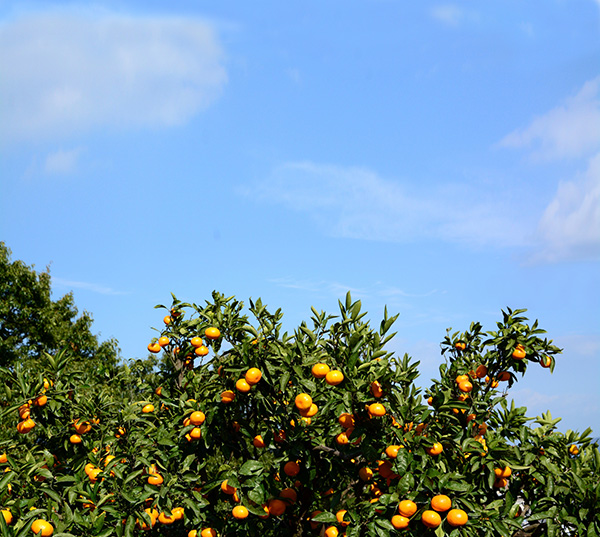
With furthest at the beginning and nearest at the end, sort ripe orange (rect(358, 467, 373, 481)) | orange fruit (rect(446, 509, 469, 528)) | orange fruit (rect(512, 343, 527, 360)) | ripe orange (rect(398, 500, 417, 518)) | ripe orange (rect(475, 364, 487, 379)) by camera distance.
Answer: ripe orange (rect(475, 364, 487, 379)) < orange fruit (rect(512, 343, 527, 360)) < ripe orange (rect(358, 467, 373, 481)) < ripe orange (rect(398, 500, 417, 518)) < orange fruit (rect(446, 509, 469, 528))

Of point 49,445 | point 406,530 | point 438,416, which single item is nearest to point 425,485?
point 406,530

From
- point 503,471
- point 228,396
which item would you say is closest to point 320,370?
point 228,396

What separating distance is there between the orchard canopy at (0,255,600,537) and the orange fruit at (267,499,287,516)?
0.04 feet

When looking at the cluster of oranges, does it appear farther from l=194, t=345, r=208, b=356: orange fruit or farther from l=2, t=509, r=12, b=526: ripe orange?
l=2, t=509, r=12, b=526: ripe orange

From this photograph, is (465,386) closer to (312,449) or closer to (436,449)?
(436,449)

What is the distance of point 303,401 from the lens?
13.3 ft

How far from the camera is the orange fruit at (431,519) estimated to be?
371 centimetres

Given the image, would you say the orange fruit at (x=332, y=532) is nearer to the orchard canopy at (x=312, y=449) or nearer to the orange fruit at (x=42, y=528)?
the orchard canopy at (x=312, y=449)

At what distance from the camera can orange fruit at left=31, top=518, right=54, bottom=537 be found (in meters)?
3.92

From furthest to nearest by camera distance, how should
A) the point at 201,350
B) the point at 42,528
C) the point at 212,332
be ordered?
the point at 201,350 < the point at 212,332 < the point at 42,528

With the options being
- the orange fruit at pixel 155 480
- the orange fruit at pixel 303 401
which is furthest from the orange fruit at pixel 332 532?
the orange fruit at pixel 155 480

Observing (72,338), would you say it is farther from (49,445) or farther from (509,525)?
(509,525)

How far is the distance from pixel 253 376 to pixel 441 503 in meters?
1.63

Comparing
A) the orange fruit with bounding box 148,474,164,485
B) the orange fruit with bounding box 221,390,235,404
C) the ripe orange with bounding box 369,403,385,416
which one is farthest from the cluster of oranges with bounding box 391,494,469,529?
the orange fruit with bounding box 148,474,164,485
